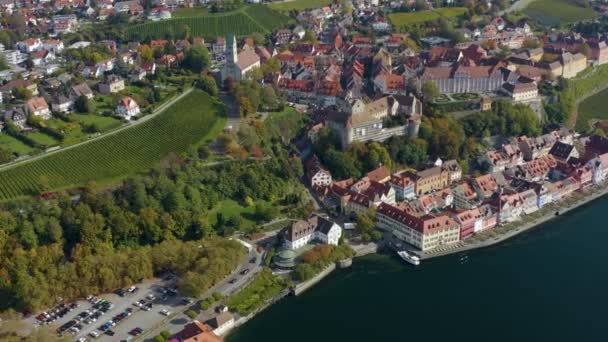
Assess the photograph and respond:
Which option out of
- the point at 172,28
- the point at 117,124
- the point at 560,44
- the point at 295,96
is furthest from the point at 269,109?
the point at 560,44

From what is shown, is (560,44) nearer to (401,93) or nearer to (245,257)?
(401,93)

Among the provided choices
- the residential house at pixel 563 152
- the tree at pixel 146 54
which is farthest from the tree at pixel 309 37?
the residential house at pixel 563 152

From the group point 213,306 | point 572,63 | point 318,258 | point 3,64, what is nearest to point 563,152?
point 572,63

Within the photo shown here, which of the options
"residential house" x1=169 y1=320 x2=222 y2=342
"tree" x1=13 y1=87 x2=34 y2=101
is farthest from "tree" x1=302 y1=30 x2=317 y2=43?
"residential house" x1=169 y1=320 x2=222 y2=342

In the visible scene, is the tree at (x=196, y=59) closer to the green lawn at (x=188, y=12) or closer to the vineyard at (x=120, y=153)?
the vineyard at (x=120, y=153)

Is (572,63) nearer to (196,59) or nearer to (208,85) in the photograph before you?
(208,85)

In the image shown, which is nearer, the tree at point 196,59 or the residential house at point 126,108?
the residential house at point 126,108
